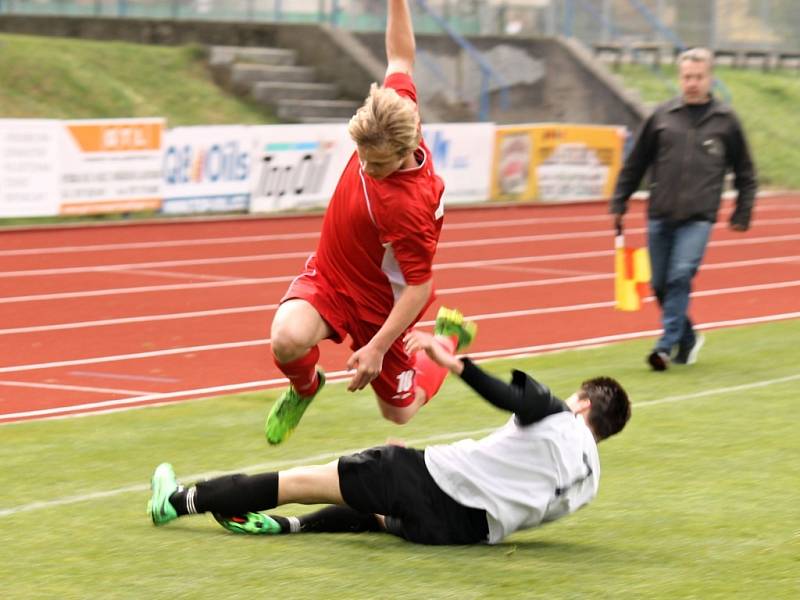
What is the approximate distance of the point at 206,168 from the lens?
23250 millimetres

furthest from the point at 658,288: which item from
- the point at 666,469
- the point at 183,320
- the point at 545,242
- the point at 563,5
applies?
the point at 563,5

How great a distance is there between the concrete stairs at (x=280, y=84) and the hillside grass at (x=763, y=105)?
756cm

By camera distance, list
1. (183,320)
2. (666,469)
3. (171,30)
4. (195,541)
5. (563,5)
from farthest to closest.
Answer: (563,5) → (171,30) → (183,320) → (666,469) → (195,541)

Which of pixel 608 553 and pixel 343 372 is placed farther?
pixel 343 372

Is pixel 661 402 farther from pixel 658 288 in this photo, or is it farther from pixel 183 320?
pixel 183 320

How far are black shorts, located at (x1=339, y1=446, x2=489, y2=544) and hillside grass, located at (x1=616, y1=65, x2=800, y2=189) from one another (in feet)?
90.9

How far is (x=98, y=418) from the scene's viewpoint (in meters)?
9.74

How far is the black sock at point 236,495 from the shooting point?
20.5ft

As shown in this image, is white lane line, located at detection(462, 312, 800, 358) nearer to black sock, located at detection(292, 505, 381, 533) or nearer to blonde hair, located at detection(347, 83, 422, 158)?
black sock, located at detection(292, 505, 381, 533)

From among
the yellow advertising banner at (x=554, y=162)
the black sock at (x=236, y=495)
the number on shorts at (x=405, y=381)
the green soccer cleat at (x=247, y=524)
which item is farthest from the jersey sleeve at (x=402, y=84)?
the yellow advertising banner at (x=554, y=162)

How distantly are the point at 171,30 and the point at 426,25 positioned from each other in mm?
5254

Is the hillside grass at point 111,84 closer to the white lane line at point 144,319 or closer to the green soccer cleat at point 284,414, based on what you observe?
the white lane line at point 144,319

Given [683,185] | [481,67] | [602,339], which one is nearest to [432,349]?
[683,185]

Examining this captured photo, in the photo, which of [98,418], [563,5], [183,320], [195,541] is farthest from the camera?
[563,5]
